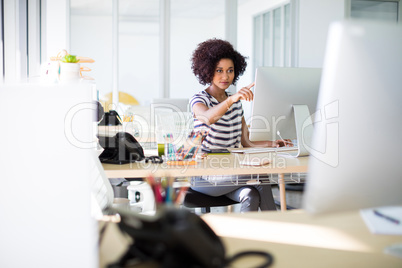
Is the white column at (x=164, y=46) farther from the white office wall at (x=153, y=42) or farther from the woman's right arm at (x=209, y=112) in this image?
the woman's right arm at (x=209, y=112)

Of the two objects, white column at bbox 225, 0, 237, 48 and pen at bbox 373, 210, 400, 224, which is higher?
white column at bbox 225, 0, 237, 48

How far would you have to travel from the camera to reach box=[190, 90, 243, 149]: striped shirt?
8.39ft

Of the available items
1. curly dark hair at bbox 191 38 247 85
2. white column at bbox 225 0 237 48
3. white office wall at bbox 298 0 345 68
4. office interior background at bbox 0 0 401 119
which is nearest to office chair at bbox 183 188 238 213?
curly dark hair at bbox 191 38 247 85

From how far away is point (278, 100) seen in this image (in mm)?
2027

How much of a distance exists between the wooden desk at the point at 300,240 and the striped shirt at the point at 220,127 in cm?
138

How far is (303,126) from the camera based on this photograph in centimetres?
209

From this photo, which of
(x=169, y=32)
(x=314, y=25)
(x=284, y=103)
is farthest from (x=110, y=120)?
(x=314, y=25)

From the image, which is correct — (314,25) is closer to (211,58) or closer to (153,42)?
(153,42)

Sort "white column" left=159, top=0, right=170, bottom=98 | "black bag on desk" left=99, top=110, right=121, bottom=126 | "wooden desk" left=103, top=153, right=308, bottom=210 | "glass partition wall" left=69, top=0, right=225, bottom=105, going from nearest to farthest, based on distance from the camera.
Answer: "wooden desk" left=103, top=153, right=308, bottom=210, "black bag on desk" left=99, top=110, right=121, bottom=126, "glass partition wall" left=69, top=0, right=225, bottom=105, "white column" left=159, top=0, right=170, bottom=98

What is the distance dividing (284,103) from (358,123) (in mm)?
1189

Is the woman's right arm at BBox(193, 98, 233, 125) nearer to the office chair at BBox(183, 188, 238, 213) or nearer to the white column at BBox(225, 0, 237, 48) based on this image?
the office chair at BBox(183, 188, 238, 213)

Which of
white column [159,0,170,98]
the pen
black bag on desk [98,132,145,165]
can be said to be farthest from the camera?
white column [159,0,170,98]

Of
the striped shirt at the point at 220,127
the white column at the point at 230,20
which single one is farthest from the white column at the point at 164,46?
the striped shirt at the point at 220,127

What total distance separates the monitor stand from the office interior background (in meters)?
3.76
